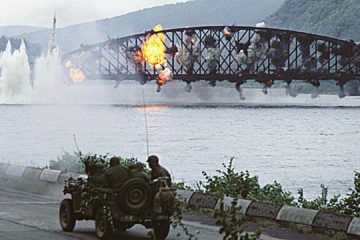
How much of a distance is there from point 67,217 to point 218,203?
3962mm

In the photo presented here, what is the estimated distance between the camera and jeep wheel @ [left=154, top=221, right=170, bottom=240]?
1892 centimetres

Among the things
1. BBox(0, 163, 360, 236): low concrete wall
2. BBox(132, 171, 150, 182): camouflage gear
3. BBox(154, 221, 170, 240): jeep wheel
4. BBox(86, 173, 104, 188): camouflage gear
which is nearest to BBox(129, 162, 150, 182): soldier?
BBox(132, 171, 150, 182): camouflage gear

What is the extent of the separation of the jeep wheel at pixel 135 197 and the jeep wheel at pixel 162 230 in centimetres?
45

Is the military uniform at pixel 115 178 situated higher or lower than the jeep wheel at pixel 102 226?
higher

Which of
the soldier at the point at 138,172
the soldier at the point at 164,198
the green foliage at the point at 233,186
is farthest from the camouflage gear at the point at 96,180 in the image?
the green foliage at the point at 233,186

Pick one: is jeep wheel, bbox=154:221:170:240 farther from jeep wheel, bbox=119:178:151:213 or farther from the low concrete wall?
the low concrete wall

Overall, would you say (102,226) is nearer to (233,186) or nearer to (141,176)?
(141,176)

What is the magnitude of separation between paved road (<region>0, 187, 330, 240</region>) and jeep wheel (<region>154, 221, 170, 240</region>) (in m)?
0.62

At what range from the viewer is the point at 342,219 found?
19.9 metres

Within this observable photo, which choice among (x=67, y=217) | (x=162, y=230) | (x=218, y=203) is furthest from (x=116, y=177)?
(x=218, y=203)

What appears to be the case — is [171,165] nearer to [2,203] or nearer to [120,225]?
[2,203]

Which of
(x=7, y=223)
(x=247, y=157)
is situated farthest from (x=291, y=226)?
(x=247, y=157)

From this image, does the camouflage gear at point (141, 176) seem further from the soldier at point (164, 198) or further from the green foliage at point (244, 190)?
the green foliage at point (244, 190)

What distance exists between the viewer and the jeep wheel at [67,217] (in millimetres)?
20500
